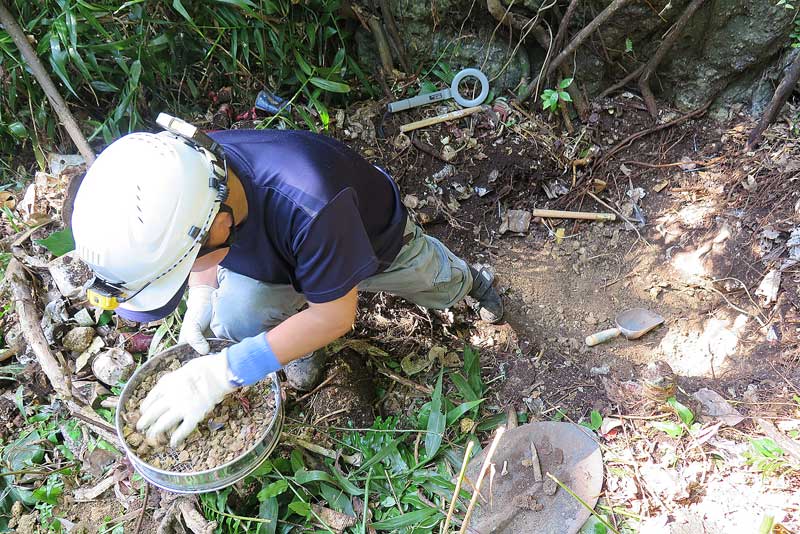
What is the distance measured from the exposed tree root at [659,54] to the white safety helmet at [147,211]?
2.42m

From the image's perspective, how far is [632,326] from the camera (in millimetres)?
2383

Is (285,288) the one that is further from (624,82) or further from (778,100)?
(778,100)

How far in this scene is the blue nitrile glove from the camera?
5.08ft

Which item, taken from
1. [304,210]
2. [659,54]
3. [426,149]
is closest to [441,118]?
[426,149]

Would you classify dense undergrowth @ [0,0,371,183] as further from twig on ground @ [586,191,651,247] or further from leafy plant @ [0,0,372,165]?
twig on ground @ [586,191,651,247]

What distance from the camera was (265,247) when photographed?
1517 millimetres

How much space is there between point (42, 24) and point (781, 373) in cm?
330

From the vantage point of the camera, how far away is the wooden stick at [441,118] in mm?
2844

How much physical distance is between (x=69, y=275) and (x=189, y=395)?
1.13 m

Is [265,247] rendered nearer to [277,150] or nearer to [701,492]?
[277,150]

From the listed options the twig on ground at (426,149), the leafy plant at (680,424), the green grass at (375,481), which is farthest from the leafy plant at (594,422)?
the twig on ground at (426,149)

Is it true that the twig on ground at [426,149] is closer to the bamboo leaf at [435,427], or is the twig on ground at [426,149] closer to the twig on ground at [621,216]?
the twig on ground at [621,216]

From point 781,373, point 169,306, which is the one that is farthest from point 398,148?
Answer: point 781,373

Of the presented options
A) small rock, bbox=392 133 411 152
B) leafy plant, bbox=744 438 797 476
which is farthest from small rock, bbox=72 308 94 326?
leafy plant, bbox=744 438 797 476
